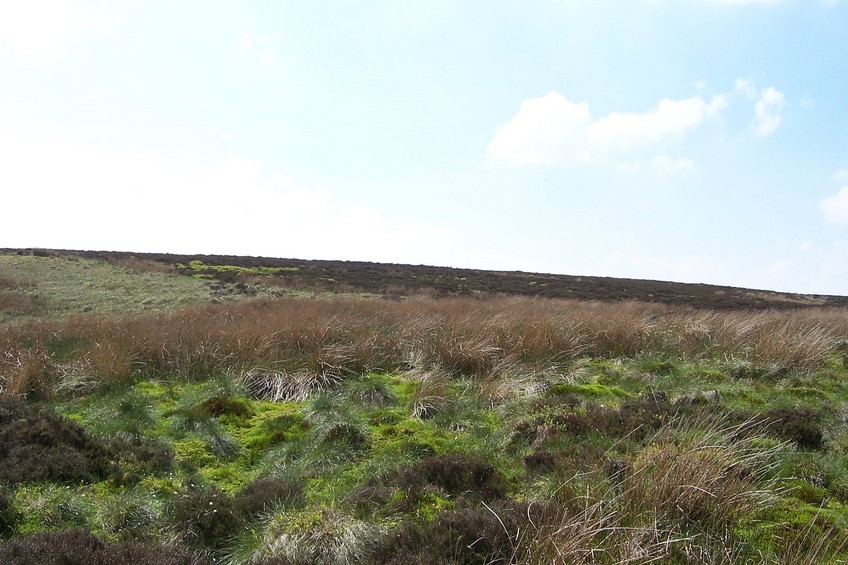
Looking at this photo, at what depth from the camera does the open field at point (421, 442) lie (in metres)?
3.56

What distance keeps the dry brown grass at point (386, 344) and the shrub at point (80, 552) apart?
4.83m

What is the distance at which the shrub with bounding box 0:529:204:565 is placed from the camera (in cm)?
315

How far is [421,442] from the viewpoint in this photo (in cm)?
563

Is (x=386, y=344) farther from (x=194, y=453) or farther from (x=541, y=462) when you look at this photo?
(x=541, y=462)

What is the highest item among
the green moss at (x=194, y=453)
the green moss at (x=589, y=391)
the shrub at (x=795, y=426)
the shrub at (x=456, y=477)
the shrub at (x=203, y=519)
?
the shrub at (x=795, y=426)

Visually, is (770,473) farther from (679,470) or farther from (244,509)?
(244,509)

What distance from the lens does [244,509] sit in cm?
419

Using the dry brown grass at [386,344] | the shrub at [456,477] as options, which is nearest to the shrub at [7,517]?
the shrub at [456,477]

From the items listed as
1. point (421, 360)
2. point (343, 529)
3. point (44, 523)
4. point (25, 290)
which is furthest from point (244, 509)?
point (25, 290)

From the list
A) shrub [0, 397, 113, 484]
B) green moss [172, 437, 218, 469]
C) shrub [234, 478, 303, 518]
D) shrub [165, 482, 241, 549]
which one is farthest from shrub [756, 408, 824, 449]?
shrub [0, 397, 113, 484]

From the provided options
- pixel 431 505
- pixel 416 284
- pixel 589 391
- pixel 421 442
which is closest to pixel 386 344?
pixel 589 391

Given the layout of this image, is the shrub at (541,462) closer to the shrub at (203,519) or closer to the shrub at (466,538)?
the shrub at (466,538)

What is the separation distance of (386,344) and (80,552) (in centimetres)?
668

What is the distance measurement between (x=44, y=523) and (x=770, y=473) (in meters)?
5.65
